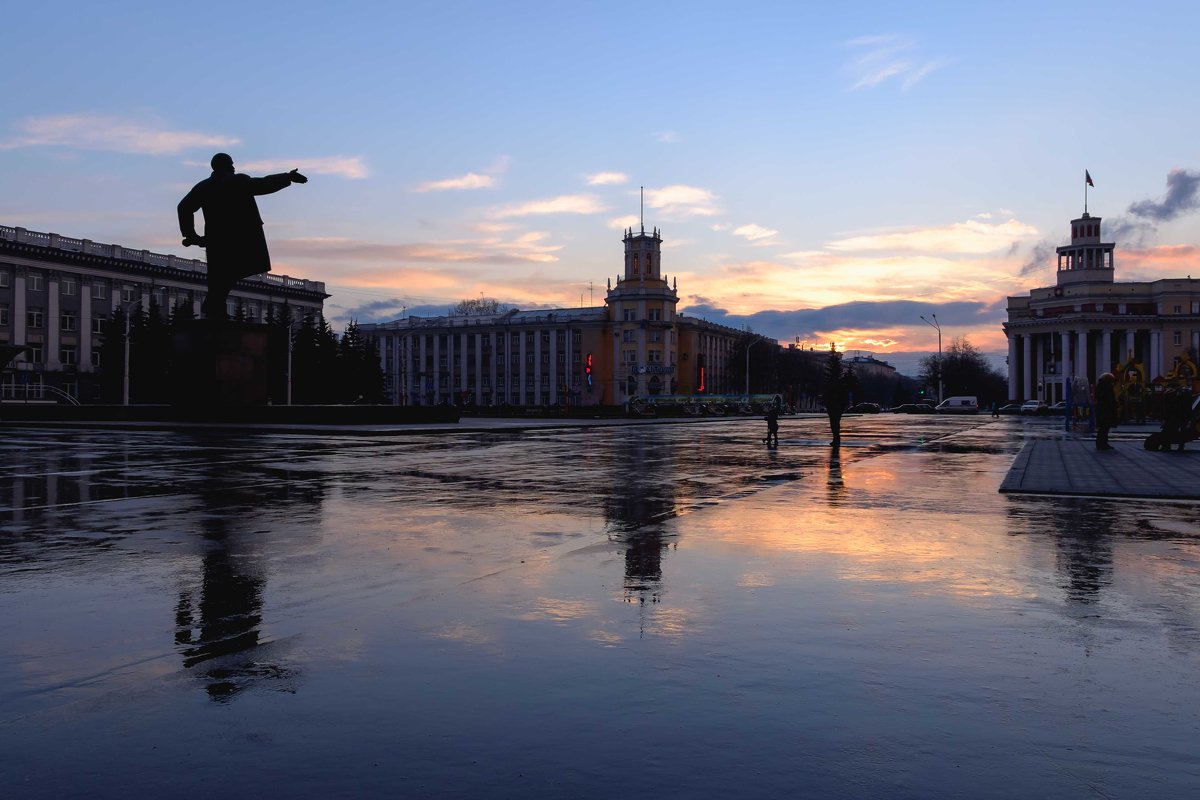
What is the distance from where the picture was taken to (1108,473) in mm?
17609

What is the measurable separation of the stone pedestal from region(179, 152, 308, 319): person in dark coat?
0.74 meters

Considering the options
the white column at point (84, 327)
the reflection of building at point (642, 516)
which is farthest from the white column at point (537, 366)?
the reflection of building at point (642, 516)

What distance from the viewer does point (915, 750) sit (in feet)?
12.2

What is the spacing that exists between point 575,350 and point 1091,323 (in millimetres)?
72077

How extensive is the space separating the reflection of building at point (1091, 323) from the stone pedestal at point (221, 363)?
347ft

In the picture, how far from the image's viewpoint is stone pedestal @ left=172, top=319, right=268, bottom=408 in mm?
33781

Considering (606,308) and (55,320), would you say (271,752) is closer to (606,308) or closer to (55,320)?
(55,320)

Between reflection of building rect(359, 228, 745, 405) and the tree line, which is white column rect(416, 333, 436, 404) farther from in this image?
the tree line

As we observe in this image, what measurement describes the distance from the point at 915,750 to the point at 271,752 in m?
2.57

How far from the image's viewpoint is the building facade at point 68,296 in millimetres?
85125

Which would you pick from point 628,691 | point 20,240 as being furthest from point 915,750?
point 20,240

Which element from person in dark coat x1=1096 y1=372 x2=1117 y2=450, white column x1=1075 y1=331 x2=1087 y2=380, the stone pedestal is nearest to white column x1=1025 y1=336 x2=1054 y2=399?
white column x1=1075 y1=331 x2=1087 y2=380

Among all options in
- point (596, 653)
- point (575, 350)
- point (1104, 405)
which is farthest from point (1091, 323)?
point (596, 653)

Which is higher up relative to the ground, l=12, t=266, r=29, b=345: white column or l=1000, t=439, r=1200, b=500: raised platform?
l=12, t=266, r=29, b=345: white column
